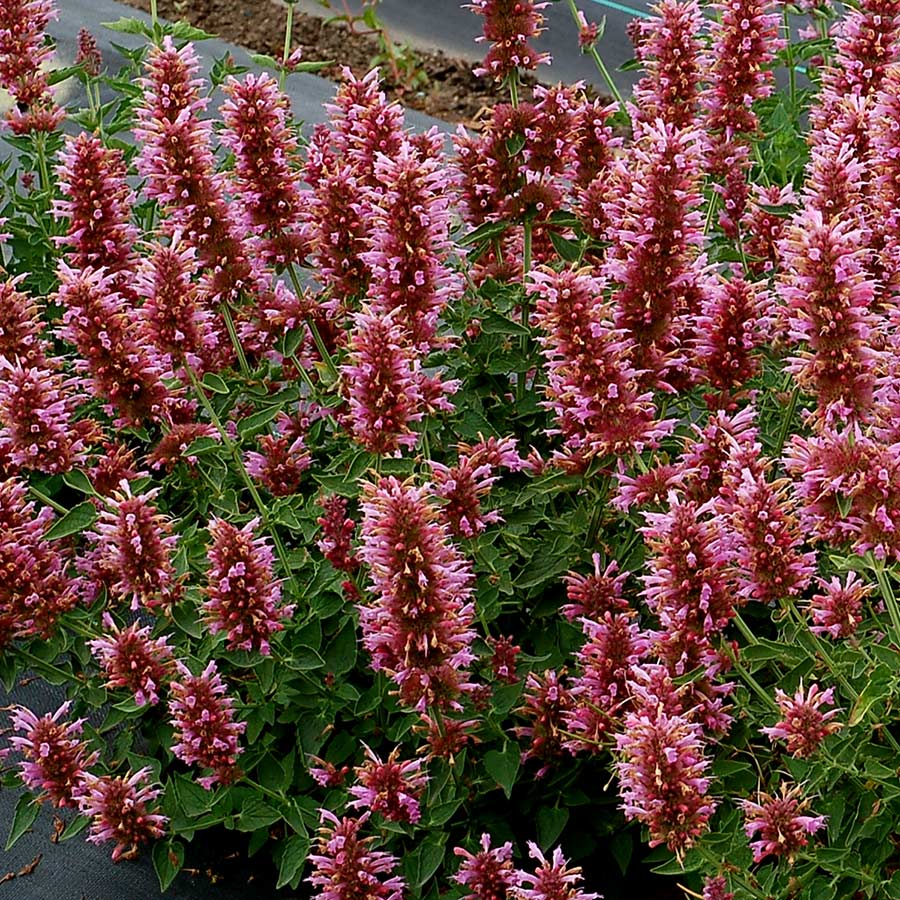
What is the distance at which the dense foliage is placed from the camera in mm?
2123

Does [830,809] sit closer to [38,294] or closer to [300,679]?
[300,679]

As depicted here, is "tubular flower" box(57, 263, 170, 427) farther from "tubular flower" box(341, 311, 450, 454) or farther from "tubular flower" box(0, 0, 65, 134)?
"tubular flower" box(0, 0, 65, 134)

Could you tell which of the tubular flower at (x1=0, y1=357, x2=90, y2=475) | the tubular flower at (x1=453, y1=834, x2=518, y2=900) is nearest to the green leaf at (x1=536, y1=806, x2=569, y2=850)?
the tubular flower at (x1=453, y1=834, x2=518, y2=900)

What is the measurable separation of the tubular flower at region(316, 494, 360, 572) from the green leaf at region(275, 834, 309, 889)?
0.53 m

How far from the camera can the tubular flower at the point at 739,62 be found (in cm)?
304

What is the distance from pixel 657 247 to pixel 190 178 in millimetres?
948

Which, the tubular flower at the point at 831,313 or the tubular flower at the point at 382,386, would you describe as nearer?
the tubular flower at the point at 831,313

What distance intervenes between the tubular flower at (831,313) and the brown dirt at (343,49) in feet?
19.9

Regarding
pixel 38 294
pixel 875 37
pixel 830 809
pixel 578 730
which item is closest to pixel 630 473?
pixel 578 730

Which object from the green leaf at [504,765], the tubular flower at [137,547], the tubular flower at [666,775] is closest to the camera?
the tubular flower at [666,775]

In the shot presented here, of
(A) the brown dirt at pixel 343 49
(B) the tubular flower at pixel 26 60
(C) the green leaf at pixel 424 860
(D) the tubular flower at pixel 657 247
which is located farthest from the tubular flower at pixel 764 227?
(A) the brown dirt at pixel 343 49

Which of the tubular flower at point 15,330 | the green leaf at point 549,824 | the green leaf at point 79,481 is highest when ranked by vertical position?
the tubular flower at point 15,330

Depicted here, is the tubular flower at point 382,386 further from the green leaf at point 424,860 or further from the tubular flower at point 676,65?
the tubular flower at point 676,65

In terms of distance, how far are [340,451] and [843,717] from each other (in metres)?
1.22
